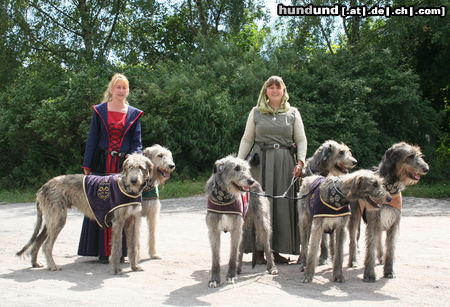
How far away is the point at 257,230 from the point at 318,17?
58.1 feet

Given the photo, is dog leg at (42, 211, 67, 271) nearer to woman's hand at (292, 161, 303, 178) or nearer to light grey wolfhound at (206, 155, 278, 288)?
light grey wolfhound at (206, 155, 278, 288)

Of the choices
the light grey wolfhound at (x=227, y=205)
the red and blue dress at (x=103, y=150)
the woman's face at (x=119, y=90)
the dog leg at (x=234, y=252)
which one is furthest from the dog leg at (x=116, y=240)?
the woman's face at (x=119, y=90)

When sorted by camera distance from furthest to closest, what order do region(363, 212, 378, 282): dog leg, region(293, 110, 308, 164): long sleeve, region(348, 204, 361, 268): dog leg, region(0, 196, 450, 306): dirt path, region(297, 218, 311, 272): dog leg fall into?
region(293, 110, 308, 164): long sleeve
region(297, 218, 311, 272): dog leg
region(348, 204, 361, 268): dog leg
region(363, 212, 378, 282): dog leg
region(0, 196, 450, 306): dirt path

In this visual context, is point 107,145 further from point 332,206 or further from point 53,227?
point 332,206

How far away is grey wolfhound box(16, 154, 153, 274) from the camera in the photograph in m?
6.29

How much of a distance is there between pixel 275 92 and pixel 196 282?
9.97 feet

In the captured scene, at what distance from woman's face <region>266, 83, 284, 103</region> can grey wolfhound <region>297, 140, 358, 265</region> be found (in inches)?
39.4

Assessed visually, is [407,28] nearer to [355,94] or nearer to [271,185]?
[355,94]

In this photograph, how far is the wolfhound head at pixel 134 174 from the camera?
6180mm

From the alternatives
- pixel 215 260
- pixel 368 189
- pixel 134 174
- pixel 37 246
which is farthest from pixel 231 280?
pixel 37 246

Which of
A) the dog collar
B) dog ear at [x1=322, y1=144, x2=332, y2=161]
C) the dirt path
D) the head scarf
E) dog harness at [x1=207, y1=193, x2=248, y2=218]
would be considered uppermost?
the head scarf

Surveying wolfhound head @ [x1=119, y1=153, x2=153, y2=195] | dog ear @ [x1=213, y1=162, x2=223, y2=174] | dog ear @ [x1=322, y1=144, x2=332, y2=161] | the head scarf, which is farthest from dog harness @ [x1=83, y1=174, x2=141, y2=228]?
dog ear @ [x1=322, y1=144, x2=332, y2=161]

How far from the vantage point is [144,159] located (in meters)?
6.38

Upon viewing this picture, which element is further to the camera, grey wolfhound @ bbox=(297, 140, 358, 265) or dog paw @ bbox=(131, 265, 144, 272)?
grey wolfhound @ bbox=(297, 140, 358, 265)
